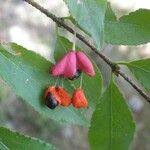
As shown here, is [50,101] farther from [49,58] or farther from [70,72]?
[49,58]

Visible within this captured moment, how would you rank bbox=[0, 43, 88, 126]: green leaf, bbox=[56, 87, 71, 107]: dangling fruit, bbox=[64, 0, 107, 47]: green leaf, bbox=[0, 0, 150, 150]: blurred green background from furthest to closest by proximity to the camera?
bbox=[0, 0, 150, 150]: blurred green background, bbox=[56, 87, 71, 107]: dangling fruit, bbox=[0, 43, 88, 126]: green leaf, bbox=[64, 0, 107, 47]: green leaf

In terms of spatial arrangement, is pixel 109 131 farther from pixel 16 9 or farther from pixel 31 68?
pixel 16 9

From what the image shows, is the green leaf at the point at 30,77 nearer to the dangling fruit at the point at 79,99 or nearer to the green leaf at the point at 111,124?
the dangling fruit at the point at 79,99

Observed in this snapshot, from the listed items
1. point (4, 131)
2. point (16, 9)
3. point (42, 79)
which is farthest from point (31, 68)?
point (16, 9)

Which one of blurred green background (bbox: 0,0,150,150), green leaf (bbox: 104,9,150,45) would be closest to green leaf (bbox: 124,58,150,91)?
green leaf (bbox: 104,9,150,45)

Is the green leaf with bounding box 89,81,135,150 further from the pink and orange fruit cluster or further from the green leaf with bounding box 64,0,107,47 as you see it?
the green leaf with bounding box 64,0,107,47

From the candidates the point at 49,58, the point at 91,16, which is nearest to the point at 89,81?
the point at 91,16
